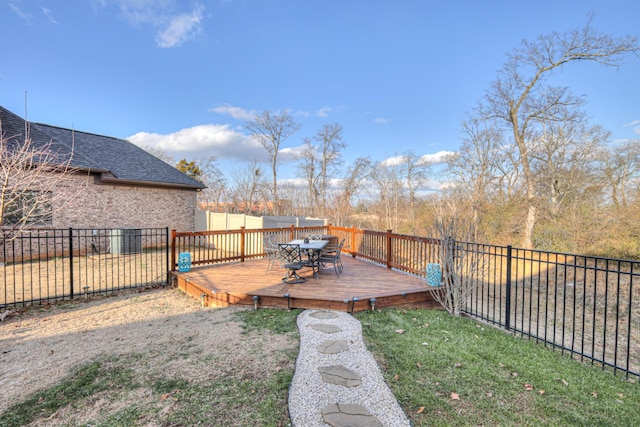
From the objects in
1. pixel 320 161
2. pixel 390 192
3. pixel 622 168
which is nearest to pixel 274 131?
pixel 320 161

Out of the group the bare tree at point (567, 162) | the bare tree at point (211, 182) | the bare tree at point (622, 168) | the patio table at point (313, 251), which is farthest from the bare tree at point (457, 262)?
the bare tree at point (211, 182)

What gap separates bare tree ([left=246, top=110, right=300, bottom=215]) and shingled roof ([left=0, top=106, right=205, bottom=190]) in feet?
28.7

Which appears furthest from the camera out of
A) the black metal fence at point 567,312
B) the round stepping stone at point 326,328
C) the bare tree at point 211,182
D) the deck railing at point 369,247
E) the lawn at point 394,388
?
the bare tree at point 211,182

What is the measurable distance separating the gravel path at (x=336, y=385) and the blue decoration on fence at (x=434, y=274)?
6.89 ft

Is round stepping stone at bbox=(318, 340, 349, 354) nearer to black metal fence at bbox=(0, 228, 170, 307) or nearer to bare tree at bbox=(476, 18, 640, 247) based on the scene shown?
black metal fence at bbox=(0, 228, 170, 307)

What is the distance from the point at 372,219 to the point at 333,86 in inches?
350

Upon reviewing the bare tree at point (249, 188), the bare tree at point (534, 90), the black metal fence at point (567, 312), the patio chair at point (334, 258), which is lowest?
the black metal fence at point (567, 312)

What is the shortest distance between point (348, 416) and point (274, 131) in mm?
22411

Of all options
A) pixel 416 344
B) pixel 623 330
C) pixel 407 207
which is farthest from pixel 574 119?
pixel 416 344

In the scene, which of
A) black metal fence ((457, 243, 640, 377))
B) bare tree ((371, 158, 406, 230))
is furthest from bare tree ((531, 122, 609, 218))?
bare tree ((371, 158, 406, 230))

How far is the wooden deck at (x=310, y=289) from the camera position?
16.1ft

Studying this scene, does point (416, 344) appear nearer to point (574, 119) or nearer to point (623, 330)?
point (623, 330)

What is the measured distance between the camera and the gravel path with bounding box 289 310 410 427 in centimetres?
217

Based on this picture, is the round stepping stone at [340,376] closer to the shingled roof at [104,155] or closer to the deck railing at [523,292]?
the deck railing at [523,292]
